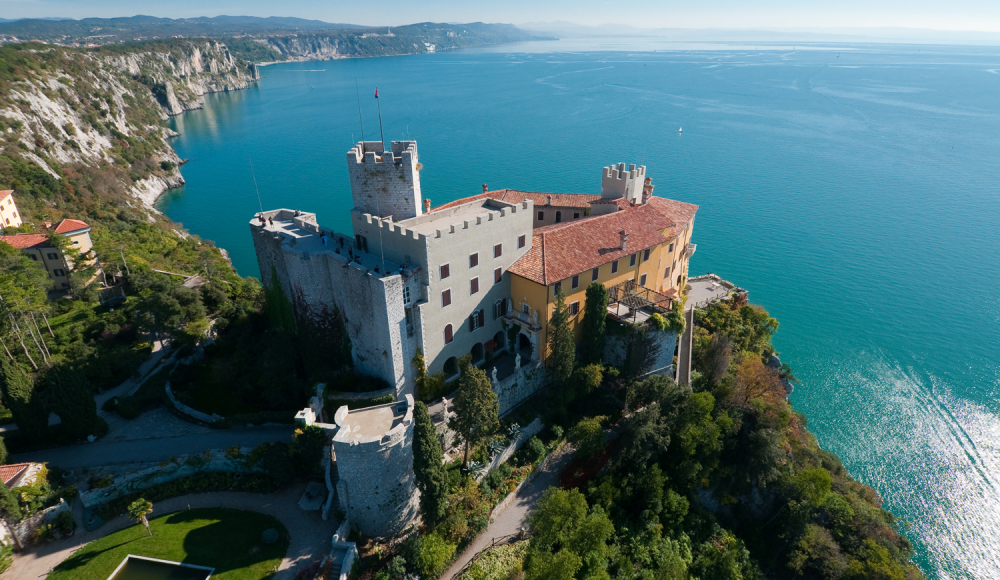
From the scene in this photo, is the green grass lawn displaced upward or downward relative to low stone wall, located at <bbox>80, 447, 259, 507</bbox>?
downward

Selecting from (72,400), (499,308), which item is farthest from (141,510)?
(499,308)

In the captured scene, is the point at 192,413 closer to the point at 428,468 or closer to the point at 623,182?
the point at 428,468

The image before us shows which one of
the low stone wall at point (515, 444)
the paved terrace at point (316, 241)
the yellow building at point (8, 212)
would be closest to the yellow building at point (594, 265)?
the low stone wall at point (515, 444)

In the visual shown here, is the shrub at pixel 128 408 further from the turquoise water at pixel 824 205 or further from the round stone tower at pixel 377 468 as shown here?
the turquoise water at pixel 824 205

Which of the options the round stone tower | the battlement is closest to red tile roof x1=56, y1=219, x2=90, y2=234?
the round stone tower

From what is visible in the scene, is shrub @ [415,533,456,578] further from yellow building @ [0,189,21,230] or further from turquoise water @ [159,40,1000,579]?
yellow building @ [0,189,21,230]
